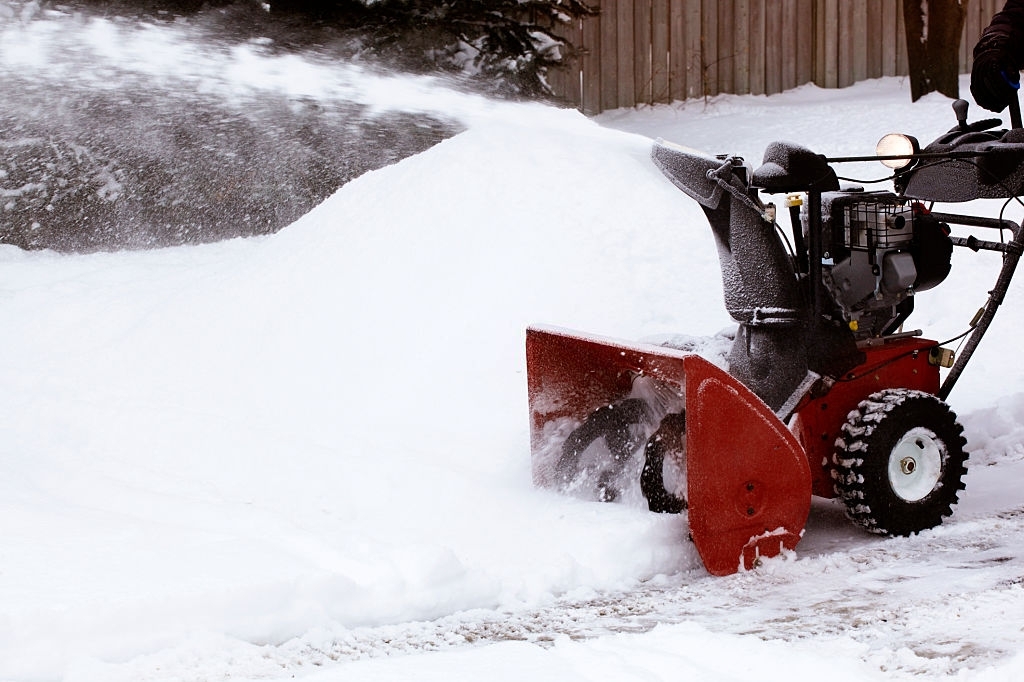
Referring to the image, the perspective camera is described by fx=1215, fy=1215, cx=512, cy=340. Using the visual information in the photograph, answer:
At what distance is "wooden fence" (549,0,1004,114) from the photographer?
11938mm

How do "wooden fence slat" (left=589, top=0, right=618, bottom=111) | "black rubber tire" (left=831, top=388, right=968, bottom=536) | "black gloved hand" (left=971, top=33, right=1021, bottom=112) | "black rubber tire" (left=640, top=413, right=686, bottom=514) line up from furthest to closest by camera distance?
"wooden fence slat" (left=589, top=0, right=618, bottom=111)
"black gloved hand" (left=971, top=33, right=1021, bottom=112)
"black rubber tire" (left=640, top=413, right=686, bottom=514)
"black rubber tire" (left=831, top=388, right=968, bottom=536)

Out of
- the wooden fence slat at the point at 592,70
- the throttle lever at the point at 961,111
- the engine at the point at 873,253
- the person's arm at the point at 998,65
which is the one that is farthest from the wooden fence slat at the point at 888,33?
the engine at the point at 873,253

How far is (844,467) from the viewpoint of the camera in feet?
12.9

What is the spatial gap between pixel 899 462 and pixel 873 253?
0.69 metres

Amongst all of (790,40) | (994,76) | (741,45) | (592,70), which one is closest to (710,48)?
(741,45)

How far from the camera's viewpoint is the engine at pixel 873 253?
4008mm

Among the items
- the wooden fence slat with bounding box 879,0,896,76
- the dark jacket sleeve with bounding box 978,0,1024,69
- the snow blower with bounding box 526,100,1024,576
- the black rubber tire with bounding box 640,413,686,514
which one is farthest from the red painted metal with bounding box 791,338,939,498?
the wooden fence slat with bounding box 879,0,896,76

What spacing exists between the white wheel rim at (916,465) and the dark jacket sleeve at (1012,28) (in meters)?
1.98

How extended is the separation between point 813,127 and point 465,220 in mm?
4950

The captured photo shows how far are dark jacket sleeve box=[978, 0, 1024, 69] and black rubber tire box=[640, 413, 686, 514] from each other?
7.37 ft

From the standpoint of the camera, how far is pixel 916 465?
400cm

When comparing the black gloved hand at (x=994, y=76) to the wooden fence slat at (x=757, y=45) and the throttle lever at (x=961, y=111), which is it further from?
the wooden fence slat at (x=757, y=45)

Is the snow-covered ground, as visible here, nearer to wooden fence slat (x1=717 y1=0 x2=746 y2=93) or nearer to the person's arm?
the person's arm

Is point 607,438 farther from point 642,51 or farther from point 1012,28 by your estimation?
point 642,51
